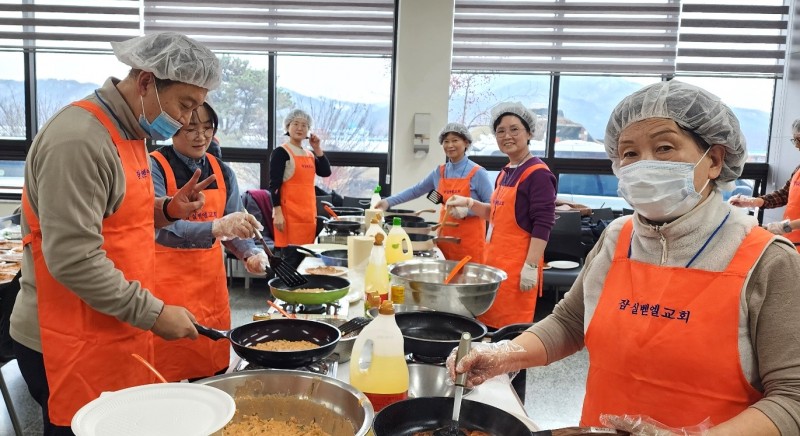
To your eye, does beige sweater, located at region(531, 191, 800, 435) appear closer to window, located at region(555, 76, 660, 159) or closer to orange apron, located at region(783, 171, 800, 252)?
orange apron, located at region(783, 171, 800, 252)

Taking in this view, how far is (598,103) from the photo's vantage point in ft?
18.8

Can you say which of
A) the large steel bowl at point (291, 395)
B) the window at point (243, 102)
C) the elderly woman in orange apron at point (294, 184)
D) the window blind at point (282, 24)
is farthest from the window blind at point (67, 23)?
the large steel bowl at point (291, 395)

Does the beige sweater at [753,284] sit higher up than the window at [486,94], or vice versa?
the window at [486,94]

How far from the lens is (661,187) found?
3.97 ft

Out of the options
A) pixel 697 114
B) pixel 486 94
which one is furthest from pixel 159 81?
pixel 486 94

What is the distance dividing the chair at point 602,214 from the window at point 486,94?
2.82ft

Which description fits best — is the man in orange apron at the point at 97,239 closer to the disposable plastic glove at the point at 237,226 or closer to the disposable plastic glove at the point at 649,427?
the disposable plastic glove at the point at 237,226

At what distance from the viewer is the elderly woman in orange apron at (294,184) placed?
4.79 meters

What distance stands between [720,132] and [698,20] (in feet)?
16.6

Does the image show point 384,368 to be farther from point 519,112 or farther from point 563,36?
point 563,36

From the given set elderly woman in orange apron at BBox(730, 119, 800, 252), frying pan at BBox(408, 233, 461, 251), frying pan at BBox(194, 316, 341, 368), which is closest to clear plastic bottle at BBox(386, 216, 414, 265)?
frying pan at BBox(408, 233, 461, 251)

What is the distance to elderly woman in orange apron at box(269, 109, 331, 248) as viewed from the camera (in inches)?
189

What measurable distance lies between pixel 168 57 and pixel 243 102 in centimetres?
425

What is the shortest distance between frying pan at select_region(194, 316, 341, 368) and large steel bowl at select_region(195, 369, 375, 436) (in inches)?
1.8
